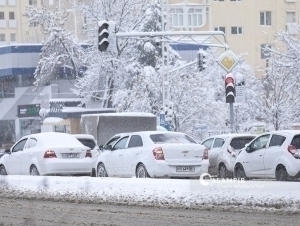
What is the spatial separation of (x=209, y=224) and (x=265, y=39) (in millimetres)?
76067

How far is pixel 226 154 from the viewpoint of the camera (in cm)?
2744

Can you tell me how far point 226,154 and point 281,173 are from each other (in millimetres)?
5316

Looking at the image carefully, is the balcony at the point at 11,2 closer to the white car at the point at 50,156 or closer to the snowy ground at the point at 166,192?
the white car at the point at 50,156

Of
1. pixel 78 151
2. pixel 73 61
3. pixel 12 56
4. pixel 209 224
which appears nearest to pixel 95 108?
pixel 73 61

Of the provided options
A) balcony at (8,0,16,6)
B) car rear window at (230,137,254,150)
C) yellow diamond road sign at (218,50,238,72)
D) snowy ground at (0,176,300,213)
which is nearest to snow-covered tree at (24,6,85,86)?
yellow diamond road sign at (218,50,238,72)

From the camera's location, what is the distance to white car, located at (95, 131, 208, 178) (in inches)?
879

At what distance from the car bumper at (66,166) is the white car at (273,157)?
424cm

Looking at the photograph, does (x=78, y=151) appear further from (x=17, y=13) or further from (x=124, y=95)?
(x=17, y=13)

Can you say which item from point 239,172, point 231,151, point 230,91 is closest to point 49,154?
point 239,172

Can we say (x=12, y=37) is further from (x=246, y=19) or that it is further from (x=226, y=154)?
(x=226, y=154)

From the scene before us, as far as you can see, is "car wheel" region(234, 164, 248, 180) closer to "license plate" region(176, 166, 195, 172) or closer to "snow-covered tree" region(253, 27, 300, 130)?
"license plate" region(176, 166, 195, 172)

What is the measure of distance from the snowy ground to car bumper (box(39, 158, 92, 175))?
3.09 meters

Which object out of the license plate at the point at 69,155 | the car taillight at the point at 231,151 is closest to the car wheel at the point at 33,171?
the license plate at the point at 69,155

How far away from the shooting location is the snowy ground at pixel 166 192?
51.5ft
